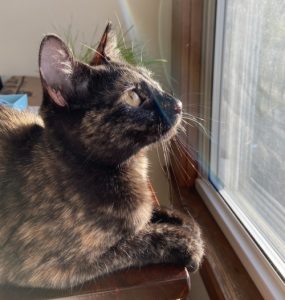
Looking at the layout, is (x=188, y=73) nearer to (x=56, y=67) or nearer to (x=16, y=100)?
(x=16, y=100)

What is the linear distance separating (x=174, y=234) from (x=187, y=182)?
539 mm

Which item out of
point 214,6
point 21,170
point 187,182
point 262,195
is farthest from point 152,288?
point 214,6

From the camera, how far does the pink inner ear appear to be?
54cm

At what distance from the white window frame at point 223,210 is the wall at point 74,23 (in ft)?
0.89

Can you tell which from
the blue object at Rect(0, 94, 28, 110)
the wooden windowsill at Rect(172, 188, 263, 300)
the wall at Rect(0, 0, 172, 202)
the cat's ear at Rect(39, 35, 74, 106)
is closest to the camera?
the cat's ear at Rect(39, 35, 74, 106)

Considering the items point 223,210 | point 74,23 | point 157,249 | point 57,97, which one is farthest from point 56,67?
point 74,23

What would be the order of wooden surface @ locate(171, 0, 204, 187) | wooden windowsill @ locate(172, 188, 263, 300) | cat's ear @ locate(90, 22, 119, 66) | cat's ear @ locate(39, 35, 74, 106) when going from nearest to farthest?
cat's ear @ locate(39, 35, 74, 106)
cat's ear @ locate(90, 22, 119, 66)
wooden windowsill @ locate(172, 188, 263, 300)
wooden surface @ locate(171, 0, 204, 187)

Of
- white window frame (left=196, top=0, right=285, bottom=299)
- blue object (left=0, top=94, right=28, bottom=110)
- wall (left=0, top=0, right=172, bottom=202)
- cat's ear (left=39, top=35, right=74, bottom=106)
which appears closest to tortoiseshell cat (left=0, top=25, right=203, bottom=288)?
cat's ear (left=39, top=35, right=74, bottom=106)

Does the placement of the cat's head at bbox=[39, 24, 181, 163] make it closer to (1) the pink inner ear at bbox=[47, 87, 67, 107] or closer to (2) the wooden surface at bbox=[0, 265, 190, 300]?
(1) the pink inner ear at bbox=[47, 87, 67, 107]

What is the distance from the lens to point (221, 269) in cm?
81

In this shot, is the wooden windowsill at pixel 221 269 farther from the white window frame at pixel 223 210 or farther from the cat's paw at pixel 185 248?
the cat's paw at pixel 185 248

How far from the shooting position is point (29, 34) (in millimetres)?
1326

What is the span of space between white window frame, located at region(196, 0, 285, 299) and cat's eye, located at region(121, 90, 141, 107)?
40 centimetres

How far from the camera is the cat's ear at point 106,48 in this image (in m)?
0.64
